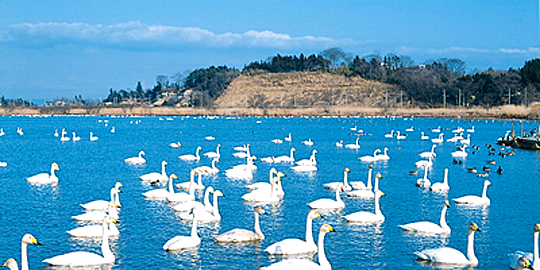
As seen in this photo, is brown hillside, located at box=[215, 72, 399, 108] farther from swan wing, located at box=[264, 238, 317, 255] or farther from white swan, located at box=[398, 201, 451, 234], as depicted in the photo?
swan wing, located at box=[264, 238, 317, 255]

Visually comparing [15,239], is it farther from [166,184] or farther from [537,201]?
[537,201]

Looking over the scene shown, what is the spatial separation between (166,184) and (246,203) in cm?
628

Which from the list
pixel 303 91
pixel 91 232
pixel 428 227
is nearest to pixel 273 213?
pixel 428 227

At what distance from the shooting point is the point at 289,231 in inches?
739

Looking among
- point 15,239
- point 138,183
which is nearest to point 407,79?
point 138,183

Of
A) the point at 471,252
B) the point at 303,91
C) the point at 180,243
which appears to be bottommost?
the point at 471,252

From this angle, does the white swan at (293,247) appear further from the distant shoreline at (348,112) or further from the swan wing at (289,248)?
the distant shoreline at (348,112)

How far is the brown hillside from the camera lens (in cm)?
14475

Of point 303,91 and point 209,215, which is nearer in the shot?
point 209,215

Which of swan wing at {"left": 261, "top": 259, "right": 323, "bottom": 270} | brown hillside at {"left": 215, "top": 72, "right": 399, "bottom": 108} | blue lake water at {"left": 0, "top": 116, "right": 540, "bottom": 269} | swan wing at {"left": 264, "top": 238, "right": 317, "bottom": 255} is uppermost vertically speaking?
brown hillside at {"left": 215, "top": 72, "right": 399, "bottom": 108}

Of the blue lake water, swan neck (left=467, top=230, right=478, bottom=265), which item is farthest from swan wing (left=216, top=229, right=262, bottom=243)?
swan neck (left=467, top=230, right=478, bottom=265)

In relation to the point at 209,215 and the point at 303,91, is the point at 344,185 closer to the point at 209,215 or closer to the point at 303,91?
the point at 209,215

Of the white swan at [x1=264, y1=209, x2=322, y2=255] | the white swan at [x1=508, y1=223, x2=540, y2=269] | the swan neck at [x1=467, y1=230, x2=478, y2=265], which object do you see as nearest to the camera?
the white swan at [x1=508, y1=223, x2=540, y2=269]

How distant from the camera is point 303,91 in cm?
15525
